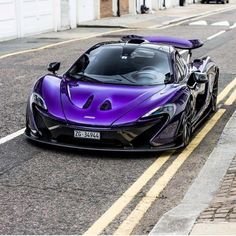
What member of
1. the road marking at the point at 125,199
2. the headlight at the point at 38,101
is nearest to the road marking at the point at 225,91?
the road marking at the point at 125,199

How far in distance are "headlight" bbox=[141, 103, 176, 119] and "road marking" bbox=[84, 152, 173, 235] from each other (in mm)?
591

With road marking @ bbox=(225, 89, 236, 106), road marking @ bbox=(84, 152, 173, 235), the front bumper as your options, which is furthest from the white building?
road marking @ bbox=(84, 152, 173, 235)

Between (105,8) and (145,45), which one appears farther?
(105,8)

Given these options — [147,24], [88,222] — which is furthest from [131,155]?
[147,24]

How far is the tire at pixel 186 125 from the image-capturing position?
7.89 m

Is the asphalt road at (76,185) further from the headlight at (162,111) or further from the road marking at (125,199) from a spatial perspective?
the headlight at (162,111)

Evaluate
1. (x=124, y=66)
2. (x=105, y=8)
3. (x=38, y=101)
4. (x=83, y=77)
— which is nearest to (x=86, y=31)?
(x=105, y=8)

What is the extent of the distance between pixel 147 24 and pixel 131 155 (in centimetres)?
2612

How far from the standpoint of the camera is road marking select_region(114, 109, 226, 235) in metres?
5.43

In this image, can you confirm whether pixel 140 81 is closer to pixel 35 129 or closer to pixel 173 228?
pixel 35 129

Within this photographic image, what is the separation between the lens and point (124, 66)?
8711 mm

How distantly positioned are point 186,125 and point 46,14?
68.2 feet

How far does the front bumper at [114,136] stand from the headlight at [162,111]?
0.08 m

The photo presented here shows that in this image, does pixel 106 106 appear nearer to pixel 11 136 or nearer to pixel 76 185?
pixel 76 185
